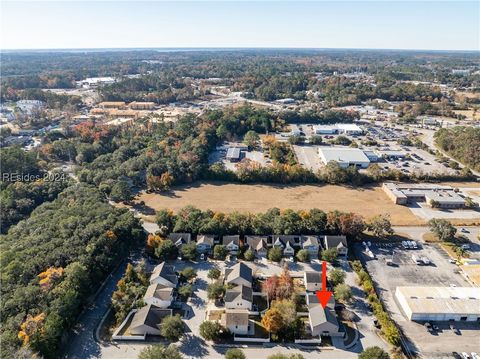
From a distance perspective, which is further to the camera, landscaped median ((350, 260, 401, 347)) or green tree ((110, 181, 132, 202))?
green tree ((110, 181, 132, 202))

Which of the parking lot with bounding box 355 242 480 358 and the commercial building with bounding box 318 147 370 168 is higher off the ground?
the commercial building with bounding box 318 147 370 168

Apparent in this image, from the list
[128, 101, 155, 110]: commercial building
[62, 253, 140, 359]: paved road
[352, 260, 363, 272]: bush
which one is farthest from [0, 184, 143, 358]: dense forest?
[128, 101, 155, 110]: commercial building

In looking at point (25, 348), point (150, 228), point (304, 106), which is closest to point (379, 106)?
point (304, 106)

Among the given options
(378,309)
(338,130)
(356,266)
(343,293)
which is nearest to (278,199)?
(356,266)

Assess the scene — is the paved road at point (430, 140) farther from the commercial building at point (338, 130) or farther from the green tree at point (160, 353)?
the green tree at point (160, 353)

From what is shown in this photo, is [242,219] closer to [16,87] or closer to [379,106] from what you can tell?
[379,106]

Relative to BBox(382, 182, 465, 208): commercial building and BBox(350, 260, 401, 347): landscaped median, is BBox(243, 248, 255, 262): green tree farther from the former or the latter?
BBox(382, 182, 465, 208): commercial building
